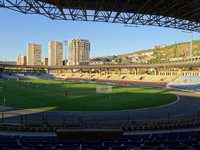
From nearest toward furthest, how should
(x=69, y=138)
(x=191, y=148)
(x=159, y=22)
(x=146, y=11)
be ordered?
(x=191, y=148)
(x=69, y=138)
(x=146, y=11)
(x=159, y=22)

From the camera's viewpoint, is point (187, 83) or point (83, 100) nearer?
point (83, 100)

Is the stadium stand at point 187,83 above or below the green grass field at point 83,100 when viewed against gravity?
above

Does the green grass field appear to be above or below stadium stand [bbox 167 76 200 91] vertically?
below

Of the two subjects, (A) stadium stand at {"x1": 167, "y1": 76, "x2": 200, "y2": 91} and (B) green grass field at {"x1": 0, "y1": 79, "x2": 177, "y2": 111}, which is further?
(A) stadium stand at {"x1": 167, "y1": 76, "x2": 200, "y2": 91}

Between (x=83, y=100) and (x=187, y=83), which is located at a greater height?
(x=187, y=83)

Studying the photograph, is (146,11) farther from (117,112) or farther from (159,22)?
(117,112)

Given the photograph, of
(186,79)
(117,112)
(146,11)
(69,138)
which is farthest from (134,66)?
(69,138)

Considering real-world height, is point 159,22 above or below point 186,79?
above

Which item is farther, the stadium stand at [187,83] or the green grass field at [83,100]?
the stadium stand at [187,83]

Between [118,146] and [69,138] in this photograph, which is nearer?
[118,146]

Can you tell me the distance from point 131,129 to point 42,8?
12717 mm

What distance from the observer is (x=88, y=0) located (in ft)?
81.1

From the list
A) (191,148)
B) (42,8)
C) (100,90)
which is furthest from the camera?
(100,90)

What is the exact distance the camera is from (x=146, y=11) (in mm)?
27703
